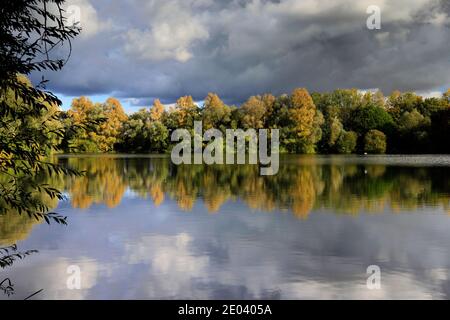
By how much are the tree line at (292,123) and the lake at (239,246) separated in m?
48.6

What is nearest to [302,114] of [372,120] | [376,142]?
[376,142]

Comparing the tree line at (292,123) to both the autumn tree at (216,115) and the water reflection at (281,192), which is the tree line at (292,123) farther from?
the water reflection at (281,192)

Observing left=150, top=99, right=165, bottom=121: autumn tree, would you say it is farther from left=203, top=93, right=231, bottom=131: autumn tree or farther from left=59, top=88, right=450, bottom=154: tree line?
left=203, top=93, right=231, bottom=131: autumn tree

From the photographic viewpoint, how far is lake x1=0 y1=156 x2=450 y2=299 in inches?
301

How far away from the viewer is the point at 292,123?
68.0m

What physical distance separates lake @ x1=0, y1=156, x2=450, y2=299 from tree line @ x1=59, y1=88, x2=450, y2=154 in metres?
48.6

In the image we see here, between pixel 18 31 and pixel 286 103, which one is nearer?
pixel 18 31

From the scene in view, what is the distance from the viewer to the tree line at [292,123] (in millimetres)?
67812

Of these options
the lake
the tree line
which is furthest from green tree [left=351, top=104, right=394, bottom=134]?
the lake

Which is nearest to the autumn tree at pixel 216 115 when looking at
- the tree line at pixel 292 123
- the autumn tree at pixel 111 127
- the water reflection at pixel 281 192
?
the tree line at pixel 292 123
